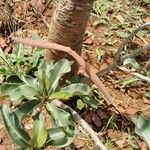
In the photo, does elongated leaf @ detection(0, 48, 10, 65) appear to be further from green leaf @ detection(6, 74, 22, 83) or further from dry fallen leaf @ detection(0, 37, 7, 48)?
green leaf @ detection(6, 74, 22, 83)

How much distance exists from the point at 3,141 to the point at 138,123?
38.0 inches

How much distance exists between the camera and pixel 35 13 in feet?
7.83

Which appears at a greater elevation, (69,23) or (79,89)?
(69,23)

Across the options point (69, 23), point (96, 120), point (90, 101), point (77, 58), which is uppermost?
point (69, 23)

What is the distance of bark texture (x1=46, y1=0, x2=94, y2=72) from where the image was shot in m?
1.70

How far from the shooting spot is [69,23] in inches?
69.2

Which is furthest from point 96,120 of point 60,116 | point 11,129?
point 11,129

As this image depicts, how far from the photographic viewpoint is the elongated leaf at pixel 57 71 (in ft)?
5.43

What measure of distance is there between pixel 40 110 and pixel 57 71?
0.18 m

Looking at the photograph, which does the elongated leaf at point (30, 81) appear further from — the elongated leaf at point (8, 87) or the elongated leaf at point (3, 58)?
the elongated leaf at point (3, 58)

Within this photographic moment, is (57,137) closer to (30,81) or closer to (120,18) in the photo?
(30,81)

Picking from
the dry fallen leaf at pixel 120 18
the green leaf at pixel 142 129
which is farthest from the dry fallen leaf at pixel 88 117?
the green leaf at pixel 142 129

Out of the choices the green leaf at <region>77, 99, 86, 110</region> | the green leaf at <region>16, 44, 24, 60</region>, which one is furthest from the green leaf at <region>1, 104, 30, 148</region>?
the green leaf at <region>16, 44, 24, 60</region>

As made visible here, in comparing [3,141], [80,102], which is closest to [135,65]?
[80,102]
